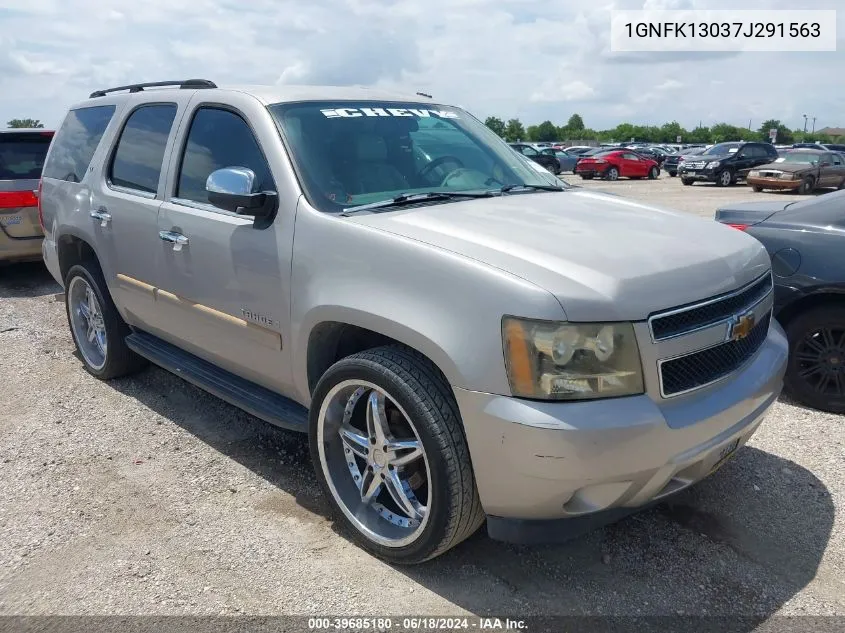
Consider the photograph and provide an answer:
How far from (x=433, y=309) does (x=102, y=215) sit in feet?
9.65

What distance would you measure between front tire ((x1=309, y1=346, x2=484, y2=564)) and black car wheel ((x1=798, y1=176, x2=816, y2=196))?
884 inches

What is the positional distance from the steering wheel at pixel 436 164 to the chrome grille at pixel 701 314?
1526 mm

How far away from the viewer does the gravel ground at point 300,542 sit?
2.78 m

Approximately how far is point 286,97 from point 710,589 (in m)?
2.95

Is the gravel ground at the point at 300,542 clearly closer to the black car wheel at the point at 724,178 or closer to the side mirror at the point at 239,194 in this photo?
the side mirror at the point at 239,194

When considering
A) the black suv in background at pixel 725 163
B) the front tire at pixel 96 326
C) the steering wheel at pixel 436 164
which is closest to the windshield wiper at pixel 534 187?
the steering wheel at pixel 436 164

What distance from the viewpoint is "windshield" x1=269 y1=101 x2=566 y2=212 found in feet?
10.8

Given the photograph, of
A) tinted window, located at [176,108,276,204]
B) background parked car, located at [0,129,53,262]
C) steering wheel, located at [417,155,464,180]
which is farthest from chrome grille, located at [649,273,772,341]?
background parked car, located at [0,129,53,262]

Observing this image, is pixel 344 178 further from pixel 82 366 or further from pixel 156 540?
pixel 82 366

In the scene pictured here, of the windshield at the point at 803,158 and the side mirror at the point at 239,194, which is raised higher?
the side mirror at the point at 239,194

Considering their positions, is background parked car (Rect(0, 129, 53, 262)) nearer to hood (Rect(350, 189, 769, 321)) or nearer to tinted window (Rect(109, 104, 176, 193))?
tinted window (Rect(109, 104, 176, 193))

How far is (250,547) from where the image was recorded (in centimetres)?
313

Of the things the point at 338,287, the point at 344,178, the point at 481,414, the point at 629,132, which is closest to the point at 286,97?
the point at 344,178

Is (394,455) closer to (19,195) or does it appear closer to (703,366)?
(703,366)
